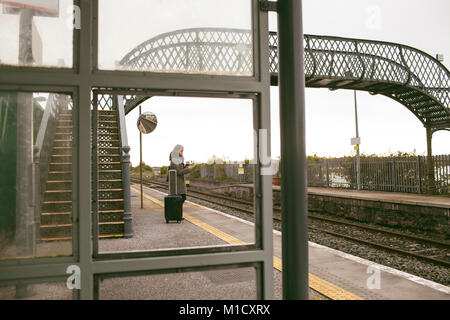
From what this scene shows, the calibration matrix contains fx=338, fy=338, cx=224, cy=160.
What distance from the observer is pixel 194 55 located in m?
2.30

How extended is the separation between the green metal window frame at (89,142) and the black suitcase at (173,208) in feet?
19.9

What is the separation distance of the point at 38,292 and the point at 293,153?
1659 millimetres

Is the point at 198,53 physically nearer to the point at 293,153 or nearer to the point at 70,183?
the point at 293,153

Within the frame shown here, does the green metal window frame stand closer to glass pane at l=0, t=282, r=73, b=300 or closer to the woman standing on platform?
glass pane at l=0, t=282, r=73, b=300

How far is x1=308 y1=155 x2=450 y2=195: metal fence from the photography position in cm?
1339

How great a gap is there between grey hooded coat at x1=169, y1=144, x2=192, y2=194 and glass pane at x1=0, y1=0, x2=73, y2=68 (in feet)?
21.6

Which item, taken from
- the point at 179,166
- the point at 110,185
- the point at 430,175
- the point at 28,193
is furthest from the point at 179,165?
the point at 430,175

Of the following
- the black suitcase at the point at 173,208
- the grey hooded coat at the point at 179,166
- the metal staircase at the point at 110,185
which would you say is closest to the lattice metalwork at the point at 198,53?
the metal staircase at the point at 110,185

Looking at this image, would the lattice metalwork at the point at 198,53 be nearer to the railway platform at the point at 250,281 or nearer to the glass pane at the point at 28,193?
the glass pane at the point at 28,193

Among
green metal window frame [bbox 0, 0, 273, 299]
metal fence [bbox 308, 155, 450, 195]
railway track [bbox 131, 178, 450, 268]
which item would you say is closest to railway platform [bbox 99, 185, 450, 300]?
green metal window frame [bbox 0, 0, 273, 299]

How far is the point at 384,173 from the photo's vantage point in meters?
16.0

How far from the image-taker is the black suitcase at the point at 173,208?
8.02 m

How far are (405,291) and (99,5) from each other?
4136mm
